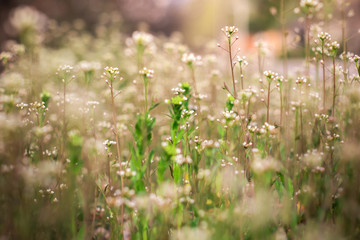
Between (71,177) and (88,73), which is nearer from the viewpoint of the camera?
(71,177)

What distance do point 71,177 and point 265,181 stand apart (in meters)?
0.98

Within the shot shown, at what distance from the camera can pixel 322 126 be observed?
6.54 ft

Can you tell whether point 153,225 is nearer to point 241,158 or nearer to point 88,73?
point 241,158

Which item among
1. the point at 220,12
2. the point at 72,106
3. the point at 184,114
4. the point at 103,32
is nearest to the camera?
the point at 184,114

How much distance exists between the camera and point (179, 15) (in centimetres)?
1878

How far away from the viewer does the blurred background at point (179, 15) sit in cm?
746

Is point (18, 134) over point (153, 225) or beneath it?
over

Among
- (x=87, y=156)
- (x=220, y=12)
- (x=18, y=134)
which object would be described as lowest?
(x=87, y=156)

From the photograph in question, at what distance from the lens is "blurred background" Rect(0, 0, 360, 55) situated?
7.46 metres

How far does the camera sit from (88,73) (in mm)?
2314

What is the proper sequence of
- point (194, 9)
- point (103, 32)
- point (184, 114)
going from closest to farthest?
1. point (184, 114)
2. point (103, 32)
3. point (194, 9)

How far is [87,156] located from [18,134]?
1.19 feet

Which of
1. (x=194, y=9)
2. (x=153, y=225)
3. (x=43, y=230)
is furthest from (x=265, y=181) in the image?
(x=194, y=9)

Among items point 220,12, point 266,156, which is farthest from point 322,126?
point 220,12
